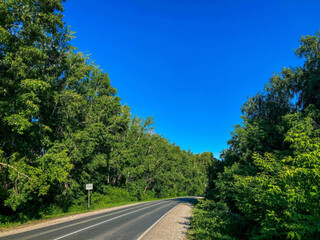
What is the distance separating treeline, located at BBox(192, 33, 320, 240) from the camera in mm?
4170

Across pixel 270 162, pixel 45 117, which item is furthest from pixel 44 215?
pixel 270 162

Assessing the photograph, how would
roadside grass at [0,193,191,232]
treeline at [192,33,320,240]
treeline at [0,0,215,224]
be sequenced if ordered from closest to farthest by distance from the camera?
treeline at [192,33,320,240] < treeline at [0,0,215,224] < roadside grass at [0,193,191,232]

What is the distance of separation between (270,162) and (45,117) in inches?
707

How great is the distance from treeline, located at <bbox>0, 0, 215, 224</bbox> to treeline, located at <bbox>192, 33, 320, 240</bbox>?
11.0 m

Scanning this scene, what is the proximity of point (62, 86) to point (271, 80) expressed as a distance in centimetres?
2665

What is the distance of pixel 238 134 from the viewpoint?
24.0 metres

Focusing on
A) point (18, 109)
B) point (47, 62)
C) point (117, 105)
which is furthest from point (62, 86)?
point (117, 105)

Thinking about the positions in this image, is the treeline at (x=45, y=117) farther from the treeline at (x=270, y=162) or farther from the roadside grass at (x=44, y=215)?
the treeline at (x=270, y=162)

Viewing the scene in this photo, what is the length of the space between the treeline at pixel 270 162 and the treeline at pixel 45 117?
11003 millimetres

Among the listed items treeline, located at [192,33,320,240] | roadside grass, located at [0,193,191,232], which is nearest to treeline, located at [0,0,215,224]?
roadside grass, located at [0,193,191,232]

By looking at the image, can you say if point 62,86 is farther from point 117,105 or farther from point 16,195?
point 117,105

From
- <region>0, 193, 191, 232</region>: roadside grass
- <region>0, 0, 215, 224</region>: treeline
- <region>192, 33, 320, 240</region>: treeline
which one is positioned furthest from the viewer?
<region>0, 193, 191, 232</region>: roadside grass

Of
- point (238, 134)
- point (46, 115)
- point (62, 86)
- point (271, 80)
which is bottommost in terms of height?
point (238, 134)

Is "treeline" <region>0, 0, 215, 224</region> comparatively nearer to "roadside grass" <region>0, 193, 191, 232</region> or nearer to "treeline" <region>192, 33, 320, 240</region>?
"roadside grass" <region>0, 193, 191, 232</region>
